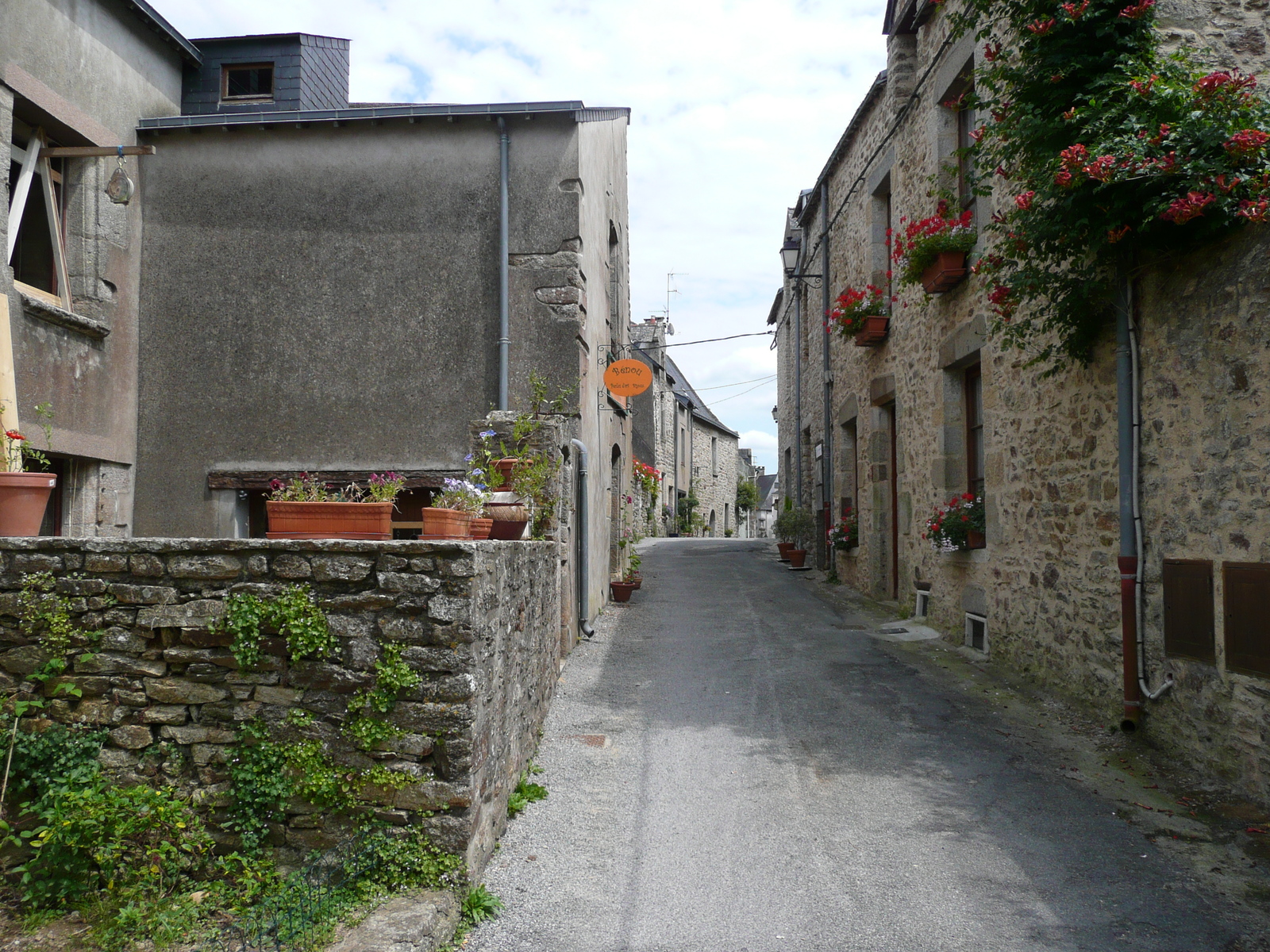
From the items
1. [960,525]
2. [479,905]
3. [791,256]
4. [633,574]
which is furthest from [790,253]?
[479,905]

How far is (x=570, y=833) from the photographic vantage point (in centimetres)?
407

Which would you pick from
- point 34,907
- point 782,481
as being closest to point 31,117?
point 34,907

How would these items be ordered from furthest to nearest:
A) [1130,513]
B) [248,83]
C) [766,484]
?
[766,484] < [248,83] < [1130,513]

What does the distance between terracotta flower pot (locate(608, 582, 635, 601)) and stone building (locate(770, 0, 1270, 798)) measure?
2.81 metres

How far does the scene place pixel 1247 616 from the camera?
13.3 feet

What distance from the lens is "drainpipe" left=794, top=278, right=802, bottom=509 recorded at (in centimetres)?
1496

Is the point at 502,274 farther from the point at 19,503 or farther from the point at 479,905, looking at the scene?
the point at 479,905

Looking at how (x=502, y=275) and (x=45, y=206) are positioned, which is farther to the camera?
(x=502, y=275)

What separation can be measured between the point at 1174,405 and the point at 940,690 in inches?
98.6

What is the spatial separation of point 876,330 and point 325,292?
5.73 metres

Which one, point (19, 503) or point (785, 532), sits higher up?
point (19, 503)

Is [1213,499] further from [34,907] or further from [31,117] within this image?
[31,117]

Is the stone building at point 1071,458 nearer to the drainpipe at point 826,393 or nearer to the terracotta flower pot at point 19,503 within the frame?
the drainpipe at point 826,393

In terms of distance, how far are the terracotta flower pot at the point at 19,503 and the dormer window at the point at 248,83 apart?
713 centimetres
